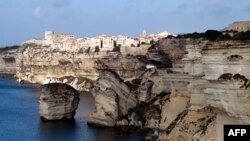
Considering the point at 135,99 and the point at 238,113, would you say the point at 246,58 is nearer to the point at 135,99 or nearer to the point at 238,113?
the point at 238,113

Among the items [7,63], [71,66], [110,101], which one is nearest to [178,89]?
[110,101]

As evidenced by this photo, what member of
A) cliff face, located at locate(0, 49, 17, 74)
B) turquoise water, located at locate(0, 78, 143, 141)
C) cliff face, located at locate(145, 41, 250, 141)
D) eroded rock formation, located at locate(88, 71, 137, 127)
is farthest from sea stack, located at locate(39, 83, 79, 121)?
cliff face, located at locate(0, 49, 17, 74)

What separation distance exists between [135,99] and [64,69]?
48761mm

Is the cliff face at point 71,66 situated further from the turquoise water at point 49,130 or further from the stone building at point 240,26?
the stone building at point 240,26

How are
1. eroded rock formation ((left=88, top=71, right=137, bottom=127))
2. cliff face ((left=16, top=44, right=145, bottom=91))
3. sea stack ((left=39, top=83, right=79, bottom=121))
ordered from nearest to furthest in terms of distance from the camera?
eroded rock formation ((left=88, top=71, right=137, bottom=127))
sea stack ((left=39, top=83, right=79, bottom=121))
cliff face ((left=16, top=44, right=145, bottom=91))

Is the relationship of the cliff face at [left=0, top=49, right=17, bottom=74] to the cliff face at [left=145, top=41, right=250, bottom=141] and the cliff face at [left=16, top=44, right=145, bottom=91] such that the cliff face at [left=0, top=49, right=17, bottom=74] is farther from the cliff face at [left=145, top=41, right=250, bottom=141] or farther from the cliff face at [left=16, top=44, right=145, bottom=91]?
the cliff face at [left=145, top=41, right=250, bottom=141]

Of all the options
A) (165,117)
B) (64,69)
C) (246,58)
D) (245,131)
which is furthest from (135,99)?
(64,69)

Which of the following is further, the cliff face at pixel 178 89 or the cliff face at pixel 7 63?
the cliff face at pixel 7 63

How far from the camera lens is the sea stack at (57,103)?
43.3m

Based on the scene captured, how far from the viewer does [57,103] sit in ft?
142

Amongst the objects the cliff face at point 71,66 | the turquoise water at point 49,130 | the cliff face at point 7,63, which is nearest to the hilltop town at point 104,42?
the cliff face at point 71,66

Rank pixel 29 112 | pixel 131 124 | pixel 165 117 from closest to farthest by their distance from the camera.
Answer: pixel 165 117 → pixel 131 124 → pixel 29 112

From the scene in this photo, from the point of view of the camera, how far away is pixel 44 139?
34.9 metres

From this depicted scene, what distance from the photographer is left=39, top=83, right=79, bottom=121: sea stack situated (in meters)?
43.3
